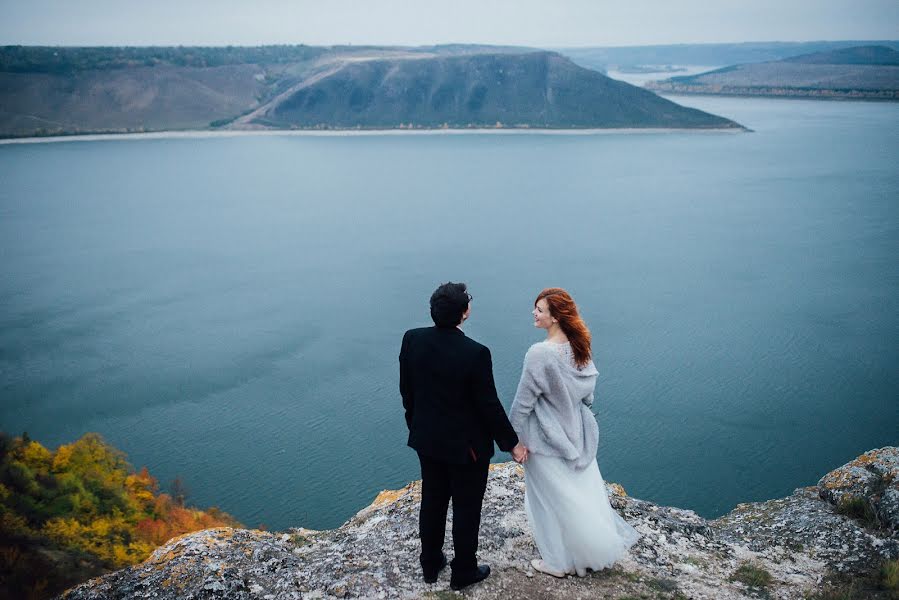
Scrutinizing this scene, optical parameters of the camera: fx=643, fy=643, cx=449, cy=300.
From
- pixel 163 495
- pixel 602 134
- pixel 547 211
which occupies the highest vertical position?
pixel 602 134

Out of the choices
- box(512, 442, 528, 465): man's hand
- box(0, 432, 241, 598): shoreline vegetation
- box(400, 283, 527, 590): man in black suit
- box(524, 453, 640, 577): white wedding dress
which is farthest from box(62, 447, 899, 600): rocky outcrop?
box(0, 432, 241, 598): shoreline vegetation

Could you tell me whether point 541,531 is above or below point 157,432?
above

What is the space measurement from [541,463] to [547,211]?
39.7 m

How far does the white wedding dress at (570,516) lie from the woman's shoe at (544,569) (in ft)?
0.05

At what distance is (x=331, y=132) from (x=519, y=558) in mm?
87817

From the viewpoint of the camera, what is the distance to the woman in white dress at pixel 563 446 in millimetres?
2822

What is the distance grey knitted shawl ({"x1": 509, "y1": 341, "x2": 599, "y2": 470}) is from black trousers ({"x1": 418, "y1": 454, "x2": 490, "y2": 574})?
27 centimetres

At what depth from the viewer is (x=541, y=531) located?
10.5 ft

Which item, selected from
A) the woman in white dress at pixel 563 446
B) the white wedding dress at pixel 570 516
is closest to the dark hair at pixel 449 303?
the woman in white dress at pixel 563 446

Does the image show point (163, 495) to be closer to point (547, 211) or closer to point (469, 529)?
point (469, 529)

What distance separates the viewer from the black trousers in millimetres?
2873

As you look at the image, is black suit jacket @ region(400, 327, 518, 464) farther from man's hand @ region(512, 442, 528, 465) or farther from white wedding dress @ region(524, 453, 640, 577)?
white wedding dress @ region(524, 453, 640, 577)

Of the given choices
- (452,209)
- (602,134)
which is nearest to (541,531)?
(452,209)

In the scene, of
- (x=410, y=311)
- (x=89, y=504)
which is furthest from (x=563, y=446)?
(x=410, y=311)
